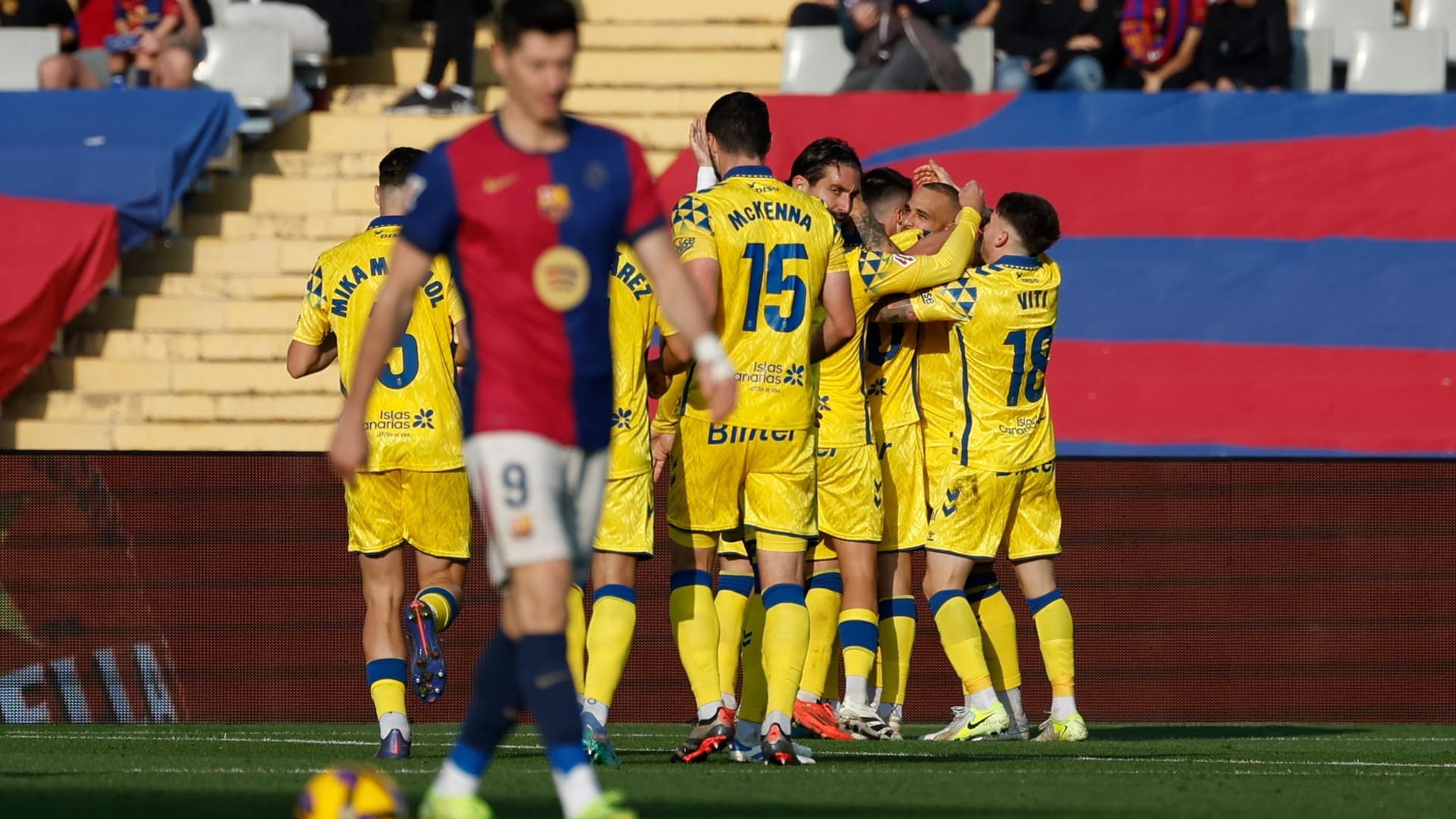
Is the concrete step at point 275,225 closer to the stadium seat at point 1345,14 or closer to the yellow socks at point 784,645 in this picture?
the stadium seat at point 1345,14

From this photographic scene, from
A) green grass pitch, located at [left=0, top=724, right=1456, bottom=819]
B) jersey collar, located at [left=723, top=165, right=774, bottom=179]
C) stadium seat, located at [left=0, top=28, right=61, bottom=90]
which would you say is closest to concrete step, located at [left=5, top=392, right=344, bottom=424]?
stadium seat, located at [left=0, top=28, right=61, bottom=90]

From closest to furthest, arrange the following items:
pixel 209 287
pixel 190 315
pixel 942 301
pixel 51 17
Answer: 1. pixel 942 301
2. pixel 190 315
3. pixel 209 287
4. pixel 51 17

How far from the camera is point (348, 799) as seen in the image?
514 centimetres

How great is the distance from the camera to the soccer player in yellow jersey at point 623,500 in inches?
325

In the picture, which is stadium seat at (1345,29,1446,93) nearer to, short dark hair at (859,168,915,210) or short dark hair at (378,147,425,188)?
short dark hair at (859,168,915,210)

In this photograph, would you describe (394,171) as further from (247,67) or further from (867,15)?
(247,67)

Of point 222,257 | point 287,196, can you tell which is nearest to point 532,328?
point 222,257

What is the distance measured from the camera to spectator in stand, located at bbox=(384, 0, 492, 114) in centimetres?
1579

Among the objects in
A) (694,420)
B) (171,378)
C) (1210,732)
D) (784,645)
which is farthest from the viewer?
(171,378)

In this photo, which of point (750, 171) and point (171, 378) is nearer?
point (750, 171)

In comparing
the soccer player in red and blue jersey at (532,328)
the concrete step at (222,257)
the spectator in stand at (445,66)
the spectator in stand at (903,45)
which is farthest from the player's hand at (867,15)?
the soccer player in red and blue jersey at (532,328)

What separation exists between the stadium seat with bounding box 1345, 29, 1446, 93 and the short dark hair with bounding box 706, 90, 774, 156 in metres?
8.52

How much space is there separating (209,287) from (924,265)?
7.82m

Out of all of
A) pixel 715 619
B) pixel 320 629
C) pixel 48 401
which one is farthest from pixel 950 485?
pixel 48 401
